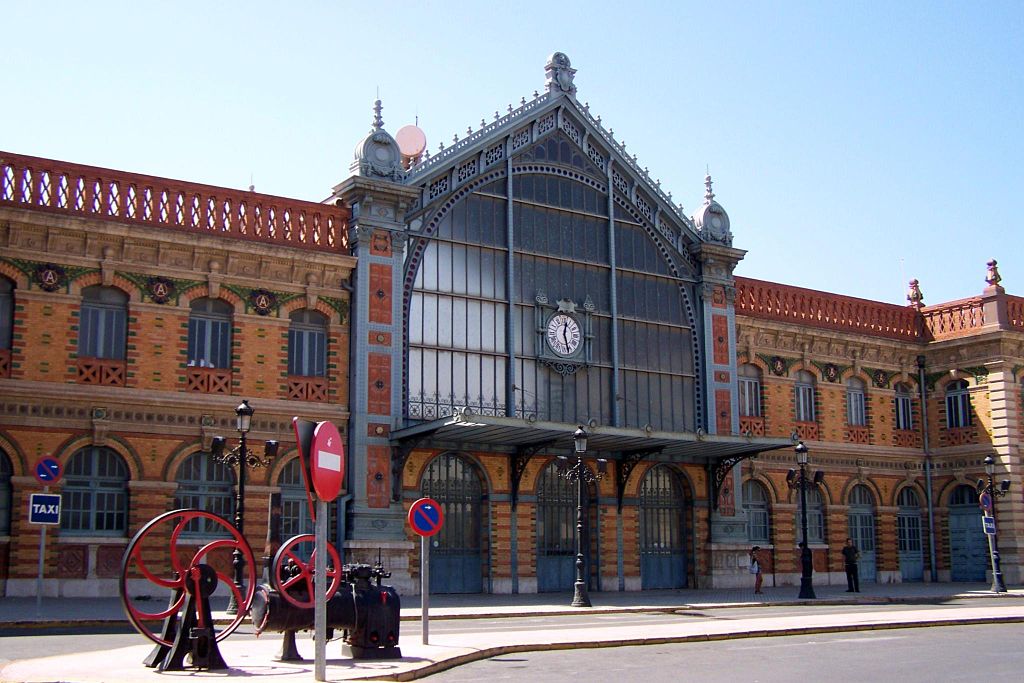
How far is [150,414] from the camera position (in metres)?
30.5

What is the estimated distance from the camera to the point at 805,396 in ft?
143

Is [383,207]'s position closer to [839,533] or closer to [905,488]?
[839,533]

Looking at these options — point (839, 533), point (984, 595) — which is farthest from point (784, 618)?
point (839, 533)

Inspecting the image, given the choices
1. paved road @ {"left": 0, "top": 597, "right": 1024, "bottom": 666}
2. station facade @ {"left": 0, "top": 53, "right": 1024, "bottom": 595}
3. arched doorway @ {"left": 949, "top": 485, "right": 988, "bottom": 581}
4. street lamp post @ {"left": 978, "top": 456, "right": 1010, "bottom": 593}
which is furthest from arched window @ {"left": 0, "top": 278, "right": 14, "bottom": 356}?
arched doorway @ {"left": 949, "top": 485, "right": 988, "bottom": 581}

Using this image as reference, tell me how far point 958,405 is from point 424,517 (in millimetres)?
31770

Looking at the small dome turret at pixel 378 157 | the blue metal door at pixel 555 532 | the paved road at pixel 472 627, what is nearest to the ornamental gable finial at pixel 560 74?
the small dome turret at pixel 378 157

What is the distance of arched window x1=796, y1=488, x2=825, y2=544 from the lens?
42.4 metres

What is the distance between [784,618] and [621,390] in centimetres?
1301

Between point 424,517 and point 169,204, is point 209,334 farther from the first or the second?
point 424,517

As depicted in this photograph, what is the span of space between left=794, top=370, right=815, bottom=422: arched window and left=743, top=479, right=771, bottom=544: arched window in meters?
3.19

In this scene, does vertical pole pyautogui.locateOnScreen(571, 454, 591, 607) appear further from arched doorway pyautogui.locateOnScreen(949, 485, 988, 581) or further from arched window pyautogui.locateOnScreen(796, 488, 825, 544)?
arched doorway pyautogui.locateOnScreen(949, 485, 988, 581)

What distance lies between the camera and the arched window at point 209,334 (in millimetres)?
31750

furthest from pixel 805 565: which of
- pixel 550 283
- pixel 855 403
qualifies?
pixel 855 403

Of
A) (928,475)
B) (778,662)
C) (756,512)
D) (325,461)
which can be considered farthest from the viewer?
(928,475)
